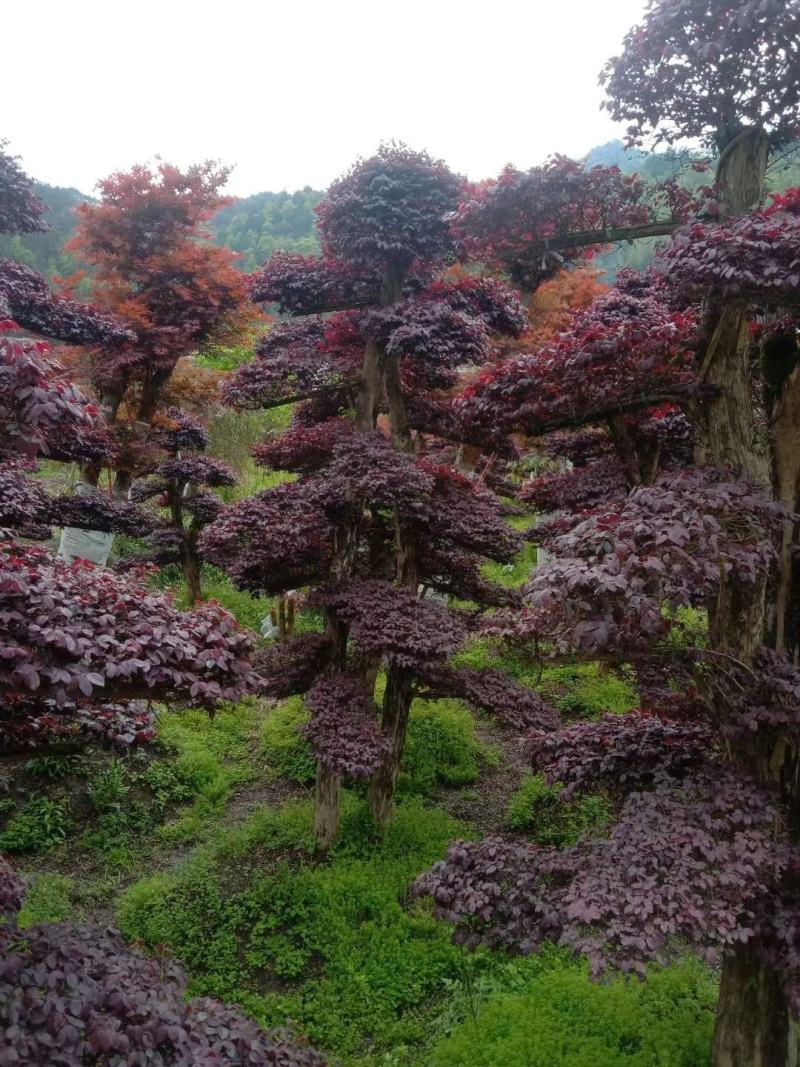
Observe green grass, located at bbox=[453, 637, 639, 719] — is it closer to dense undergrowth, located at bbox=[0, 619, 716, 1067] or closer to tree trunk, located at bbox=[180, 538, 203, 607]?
dense undergrowth, located at bbox=[0, 619, 716, 1067]

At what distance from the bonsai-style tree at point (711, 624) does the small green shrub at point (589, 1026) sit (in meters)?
0.78

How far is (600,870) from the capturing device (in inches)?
120

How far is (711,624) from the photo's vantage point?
3873 mm

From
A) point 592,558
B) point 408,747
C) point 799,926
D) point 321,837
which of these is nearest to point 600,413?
point 592,558

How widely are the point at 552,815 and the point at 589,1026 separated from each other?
3110mm

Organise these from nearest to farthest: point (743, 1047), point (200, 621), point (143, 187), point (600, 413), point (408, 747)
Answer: point (200, 621)
point (743, 1047)
point (600, 413)
point (408, 747)
point (143, 187)

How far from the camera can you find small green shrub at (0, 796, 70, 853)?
718 cm

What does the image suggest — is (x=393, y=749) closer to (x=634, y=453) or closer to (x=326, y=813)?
(x=326, y=813)

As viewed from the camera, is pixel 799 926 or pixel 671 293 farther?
pixel 671 293

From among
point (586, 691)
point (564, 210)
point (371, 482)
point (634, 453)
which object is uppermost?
point (564, 210)

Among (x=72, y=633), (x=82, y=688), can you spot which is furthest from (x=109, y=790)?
(x=82, y=688)

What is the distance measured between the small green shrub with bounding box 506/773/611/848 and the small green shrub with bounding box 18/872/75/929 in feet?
15.2

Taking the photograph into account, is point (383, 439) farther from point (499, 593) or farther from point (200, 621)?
point (200, 621)

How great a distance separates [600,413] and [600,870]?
2.54m
